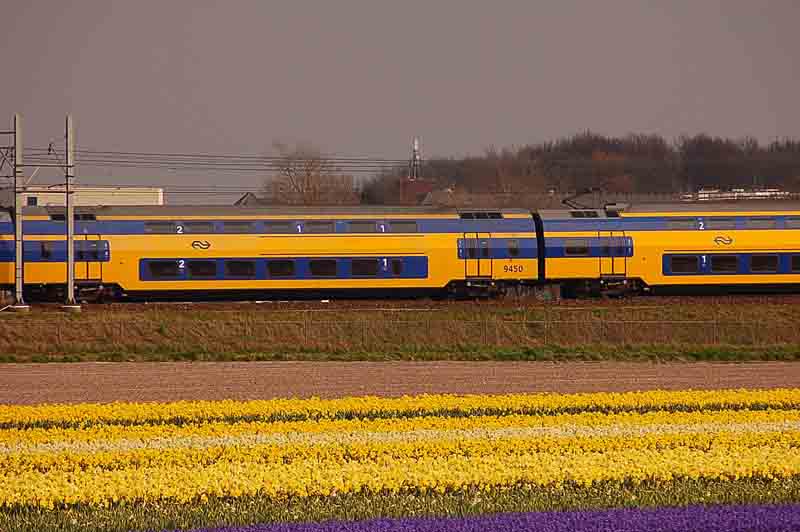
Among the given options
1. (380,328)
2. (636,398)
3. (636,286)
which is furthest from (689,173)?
(636,398)

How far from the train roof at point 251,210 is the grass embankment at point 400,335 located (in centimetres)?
526

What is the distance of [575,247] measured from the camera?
51.1 meters

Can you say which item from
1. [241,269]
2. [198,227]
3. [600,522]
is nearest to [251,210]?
[198,227]

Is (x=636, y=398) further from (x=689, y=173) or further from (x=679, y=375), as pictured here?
(x=689, y=173)

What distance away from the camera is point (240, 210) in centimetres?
5069

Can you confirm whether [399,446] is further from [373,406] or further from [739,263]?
[739,263]

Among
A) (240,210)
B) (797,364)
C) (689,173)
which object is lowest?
(797,364)

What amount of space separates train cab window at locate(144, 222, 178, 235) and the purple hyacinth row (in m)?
36.2

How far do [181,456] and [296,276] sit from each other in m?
30.6

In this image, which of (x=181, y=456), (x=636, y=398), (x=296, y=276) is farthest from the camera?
(x=296, y=276)

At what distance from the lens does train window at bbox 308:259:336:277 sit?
5006 centimetres

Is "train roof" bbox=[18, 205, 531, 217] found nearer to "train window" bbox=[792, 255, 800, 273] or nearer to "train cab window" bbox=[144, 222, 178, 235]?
"train cab window" bbox=[144, 222, 178, 235]

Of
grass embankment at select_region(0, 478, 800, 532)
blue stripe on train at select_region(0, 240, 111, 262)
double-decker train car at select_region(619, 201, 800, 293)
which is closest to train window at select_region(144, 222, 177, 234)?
blue stripe on train at select_region(0, 240, 111, 262)

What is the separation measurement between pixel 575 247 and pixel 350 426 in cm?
2986
